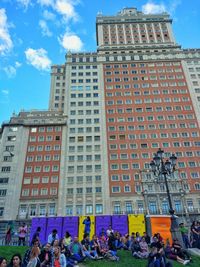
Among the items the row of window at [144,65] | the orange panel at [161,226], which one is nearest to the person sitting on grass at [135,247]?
the orange panel at [161,226]

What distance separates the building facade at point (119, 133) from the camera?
48219mm

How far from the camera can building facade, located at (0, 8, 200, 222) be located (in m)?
48.2

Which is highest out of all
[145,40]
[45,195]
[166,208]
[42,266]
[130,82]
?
[145,40]

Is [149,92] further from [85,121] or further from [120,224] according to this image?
[120,224]

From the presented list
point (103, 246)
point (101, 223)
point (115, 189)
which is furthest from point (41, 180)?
point (103, 246)

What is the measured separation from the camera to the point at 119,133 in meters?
56.9

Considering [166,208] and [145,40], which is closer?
[166,208]

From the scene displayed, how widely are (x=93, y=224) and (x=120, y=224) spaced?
144 inches

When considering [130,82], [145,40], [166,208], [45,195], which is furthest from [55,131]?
[145,40]

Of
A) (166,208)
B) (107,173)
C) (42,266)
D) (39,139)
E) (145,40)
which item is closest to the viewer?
(42,266)

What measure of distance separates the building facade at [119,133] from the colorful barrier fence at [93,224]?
18.6 m

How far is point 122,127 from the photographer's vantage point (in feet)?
189

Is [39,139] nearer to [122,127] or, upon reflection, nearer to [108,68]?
[122,127]

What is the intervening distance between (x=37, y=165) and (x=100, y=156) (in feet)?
46.8
